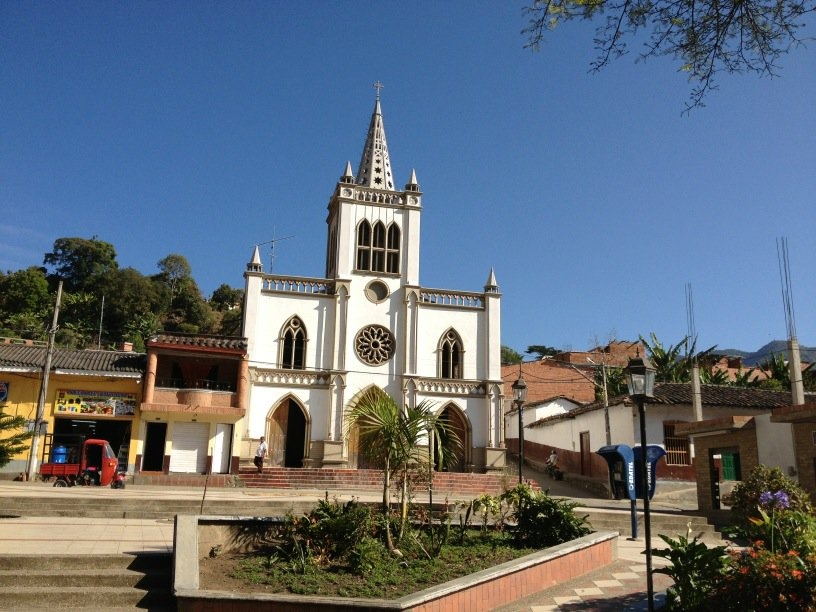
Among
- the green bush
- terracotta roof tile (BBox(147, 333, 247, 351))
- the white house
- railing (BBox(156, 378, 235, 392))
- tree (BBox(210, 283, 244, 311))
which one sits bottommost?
the green bush

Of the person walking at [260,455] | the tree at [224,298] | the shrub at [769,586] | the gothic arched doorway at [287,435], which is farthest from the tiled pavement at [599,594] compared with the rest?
the tree at [224,298]

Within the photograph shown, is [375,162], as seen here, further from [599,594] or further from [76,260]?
[76,260]

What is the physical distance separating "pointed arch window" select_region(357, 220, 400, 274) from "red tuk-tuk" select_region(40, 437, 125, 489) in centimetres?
1498

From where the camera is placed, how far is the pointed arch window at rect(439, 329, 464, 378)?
1331 inches

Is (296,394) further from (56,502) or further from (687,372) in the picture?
(687,372)

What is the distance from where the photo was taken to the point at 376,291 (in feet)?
112

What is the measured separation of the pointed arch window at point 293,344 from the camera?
3234 centimetres

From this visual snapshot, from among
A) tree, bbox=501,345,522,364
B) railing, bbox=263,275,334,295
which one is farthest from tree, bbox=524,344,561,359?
railing, bbox=263,275,334,295

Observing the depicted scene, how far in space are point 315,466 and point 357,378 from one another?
442 cm

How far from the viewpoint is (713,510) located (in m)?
20.3

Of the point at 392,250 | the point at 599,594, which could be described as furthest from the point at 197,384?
the point at 599,594

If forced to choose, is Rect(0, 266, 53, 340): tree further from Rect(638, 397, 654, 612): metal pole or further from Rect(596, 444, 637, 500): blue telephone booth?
Rect(638, 397, 654, 612): metal pole

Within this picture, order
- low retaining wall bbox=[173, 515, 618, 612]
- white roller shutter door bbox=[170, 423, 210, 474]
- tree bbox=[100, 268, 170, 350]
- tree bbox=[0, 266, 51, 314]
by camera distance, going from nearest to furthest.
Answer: low retaining wall bbox=[173, 515, 618, 612]
white roller shutter door bbox=[170, 423, 210, 474]
tree bbox=[0, 266, 51, 314]
tree bbox=[100, 268, 170, 350]

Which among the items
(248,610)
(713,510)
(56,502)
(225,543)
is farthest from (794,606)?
(713,510)
